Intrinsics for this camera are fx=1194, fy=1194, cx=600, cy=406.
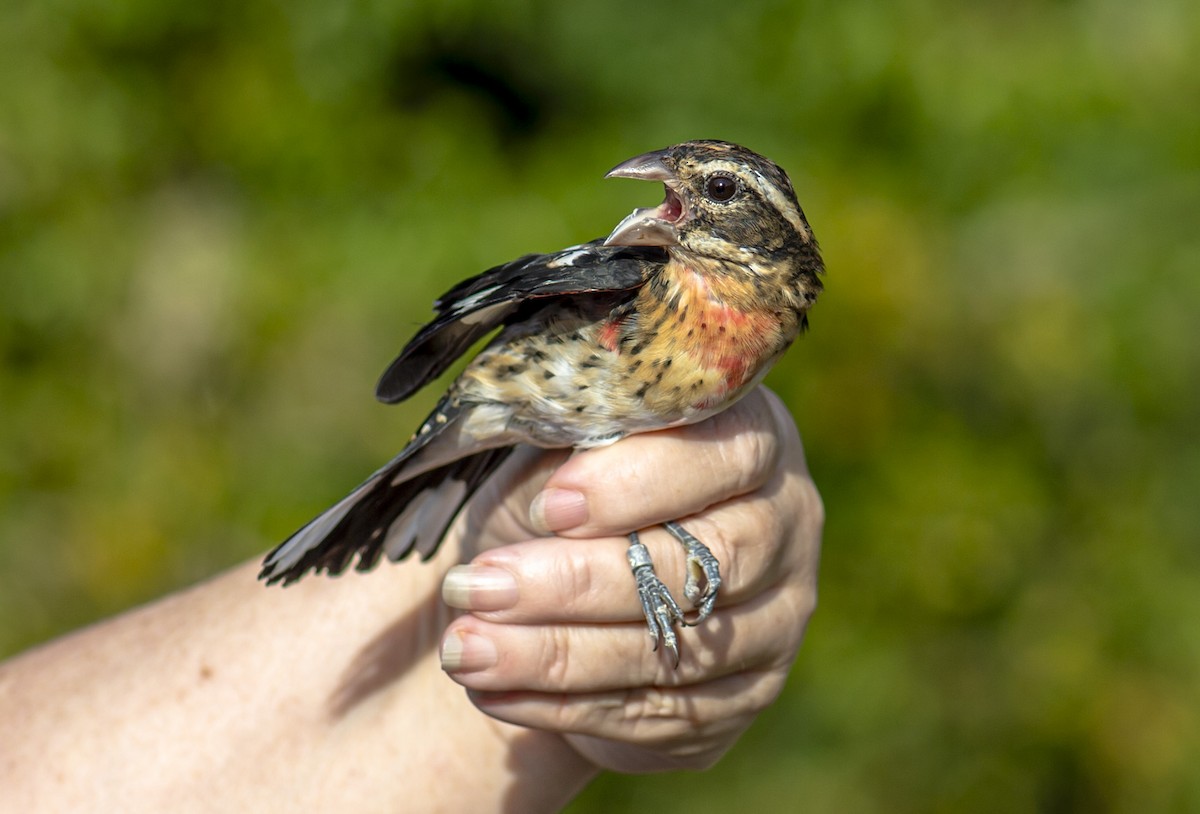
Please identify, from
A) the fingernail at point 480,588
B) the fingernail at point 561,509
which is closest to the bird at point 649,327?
the fingernail at point 561,509

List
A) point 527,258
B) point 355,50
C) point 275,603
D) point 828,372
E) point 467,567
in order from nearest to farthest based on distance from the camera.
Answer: point 467,567
point 527,258
point 275,603
point 828,372
point 355,50

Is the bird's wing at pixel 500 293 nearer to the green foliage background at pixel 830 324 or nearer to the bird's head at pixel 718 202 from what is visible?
the bird's head at pixel 718 202

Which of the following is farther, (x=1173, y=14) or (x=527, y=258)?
(x=1173, y=14)

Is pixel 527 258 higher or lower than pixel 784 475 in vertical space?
higher

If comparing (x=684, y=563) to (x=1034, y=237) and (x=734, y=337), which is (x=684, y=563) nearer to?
(x=734, y=337)

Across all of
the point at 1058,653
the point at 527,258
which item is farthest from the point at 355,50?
the point at 1058,653

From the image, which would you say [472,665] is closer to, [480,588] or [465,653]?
[465,653]
